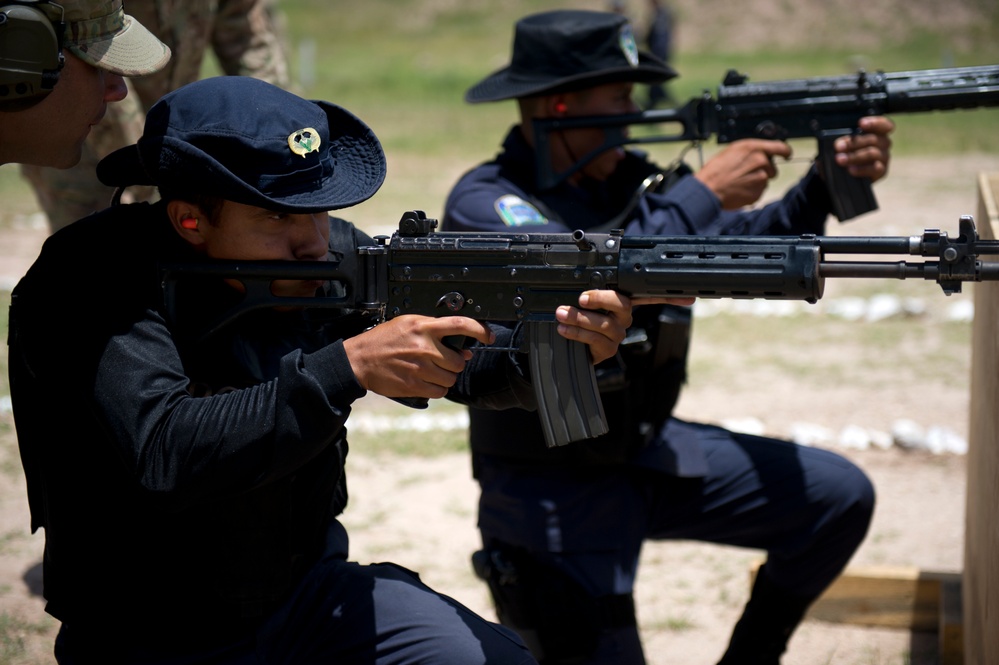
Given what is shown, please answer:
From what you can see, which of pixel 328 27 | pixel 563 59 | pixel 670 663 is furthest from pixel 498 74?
pixel 328 27

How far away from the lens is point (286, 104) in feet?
8.25

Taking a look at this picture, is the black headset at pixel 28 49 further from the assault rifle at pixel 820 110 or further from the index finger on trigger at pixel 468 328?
the assault rifle at pixel 820 110

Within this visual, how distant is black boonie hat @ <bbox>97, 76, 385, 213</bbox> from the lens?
7.87 feet

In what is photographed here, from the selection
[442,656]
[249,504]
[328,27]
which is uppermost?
[249,504]

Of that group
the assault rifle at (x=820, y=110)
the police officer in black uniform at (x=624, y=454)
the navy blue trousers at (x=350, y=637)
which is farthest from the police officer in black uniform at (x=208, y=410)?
the assault rifle at (x=820, y=110)

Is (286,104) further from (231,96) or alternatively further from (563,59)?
(563,59)

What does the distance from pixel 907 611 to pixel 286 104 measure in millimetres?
3045

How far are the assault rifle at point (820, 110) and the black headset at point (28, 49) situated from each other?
1.85m

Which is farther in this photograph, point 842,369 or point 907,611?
point 842,369

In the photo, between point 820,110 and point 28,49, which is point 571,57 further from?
point 28,49

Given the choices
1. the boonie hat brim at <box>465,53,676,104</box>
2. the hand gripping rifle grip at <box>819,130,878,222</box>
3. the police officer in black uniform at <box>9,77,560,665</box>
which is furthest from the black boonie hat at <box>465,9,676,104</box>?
the police officer in black uniform at <box>9,77,560,665</box>

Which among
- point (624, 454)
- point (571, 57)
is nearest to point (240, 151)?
point (624, 454)

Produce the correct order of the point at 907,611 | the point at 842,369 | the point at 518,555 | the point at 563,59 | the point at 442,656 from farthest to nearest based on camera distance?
the point at 842,369 → the point at 907,611 → the point at 563,59 → the point at 518,555 → the point at 442,656

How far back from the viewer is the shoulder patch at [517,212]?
3.60 m
